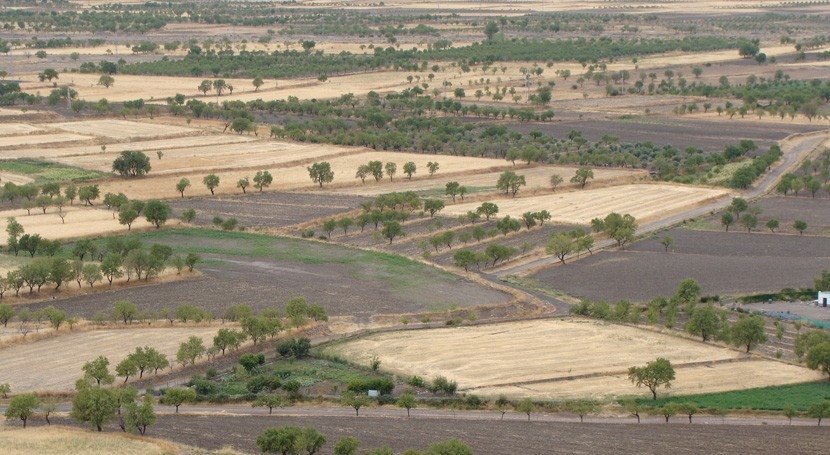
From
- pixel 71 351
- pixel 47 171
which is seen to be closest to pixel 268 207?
pixel 47 171

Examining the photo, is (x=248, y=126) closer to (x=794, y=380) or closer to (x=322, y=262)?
(x=322, y=262)

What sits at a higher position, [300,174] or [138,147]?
[138,147]

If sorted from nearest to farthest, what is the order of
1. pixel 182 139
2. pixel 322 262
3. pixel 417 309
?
pixel 417 309, pixel 322 262, pixel 182 139

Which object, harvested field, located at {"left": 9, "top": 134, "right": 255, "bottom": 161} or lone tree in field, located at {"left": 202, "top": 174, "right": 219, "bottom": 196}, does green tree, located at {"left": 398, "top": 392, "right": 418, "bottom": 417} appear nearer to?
lone tree in field, located at {"left": 202, "top": 174, "right": 219, "bottom": 196}

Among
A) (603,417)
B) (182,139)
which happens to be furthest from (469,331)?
(182,139)

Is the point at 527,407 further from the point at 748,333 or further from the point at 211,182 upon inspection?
the point at 211,182

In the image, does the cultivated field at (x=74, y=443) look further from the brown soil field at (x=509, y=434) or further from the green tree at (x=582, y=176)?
the green tree at (x=582, y=176)

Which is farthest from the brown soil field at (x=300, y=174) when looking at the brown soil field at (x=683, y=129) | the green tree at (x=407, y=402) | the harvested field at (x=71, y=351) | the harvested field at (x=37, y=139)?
the green tree at (x=407, y=402)
